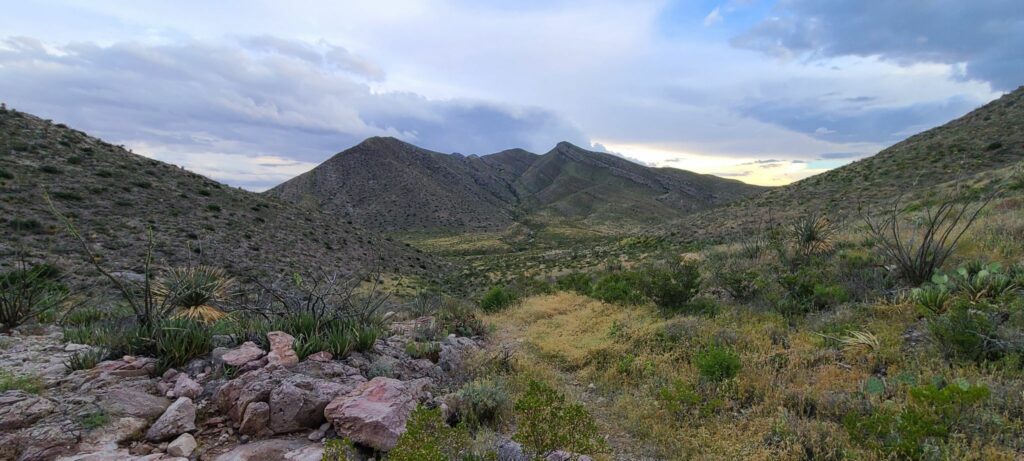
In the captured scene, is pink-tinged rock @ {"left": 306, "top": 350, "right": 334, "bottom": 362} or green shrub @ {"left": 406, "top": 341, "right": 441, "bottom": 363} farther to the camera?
green shrub @ {"left": 406, "top": 341, "right": 441, "bottom": 363}

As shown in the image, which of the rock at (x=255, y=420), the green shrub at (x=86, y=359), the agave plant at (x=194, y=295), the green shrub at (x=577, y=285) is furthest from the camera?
the green shrub at (x=577, y=285)

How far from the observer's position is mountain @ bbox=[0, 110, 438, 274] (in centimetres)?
1717

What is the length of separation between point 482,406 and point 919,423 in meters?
4.25

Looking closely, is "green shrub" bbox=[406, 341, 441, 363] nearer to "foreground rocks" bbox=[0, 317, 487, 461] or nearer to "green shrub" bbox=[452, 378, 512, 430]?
"foreground rocks" bbox=[0, 317, 487, 461]

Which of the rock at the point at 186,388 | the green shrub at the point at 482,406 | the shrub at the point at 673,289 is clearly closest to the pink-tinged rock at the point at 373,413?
the green shrub at the point at 482,406

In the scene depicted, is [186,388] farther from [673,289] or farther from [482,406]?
[673,289]

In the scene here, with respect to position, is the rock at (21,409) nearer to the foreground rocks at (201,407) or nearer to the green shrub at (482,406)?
the foreground rocks at (201,407)

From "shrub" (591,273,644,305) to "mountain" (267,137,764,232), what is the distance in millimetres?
63075

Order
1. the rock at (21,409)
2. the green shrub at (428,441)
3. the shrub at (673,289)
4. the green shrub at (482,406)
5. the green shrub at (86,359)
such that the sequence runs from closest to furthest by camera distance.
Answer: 1. the green shrub at (428,441)
2. the rock at (21,409)
3. the green shrub at (86,359)
4. the green shrub at (482,406)
5. the shrub at (673,289)

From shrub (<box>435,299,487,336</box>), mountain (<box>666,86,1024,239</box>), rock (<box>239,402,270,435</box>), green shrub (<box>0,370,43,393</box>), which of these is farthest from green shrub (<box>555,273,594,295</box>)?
mountain (<box>666,86,1024,239</box>)

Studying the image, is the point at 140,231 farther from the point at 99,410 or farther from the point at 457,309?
the point at 99,410

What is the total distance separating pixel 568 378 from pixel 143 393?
5.51 metres

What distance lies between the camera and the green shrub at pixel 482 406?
198 inches

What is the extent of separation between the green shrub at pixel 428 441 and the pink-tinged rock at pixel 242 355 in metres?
2.89
